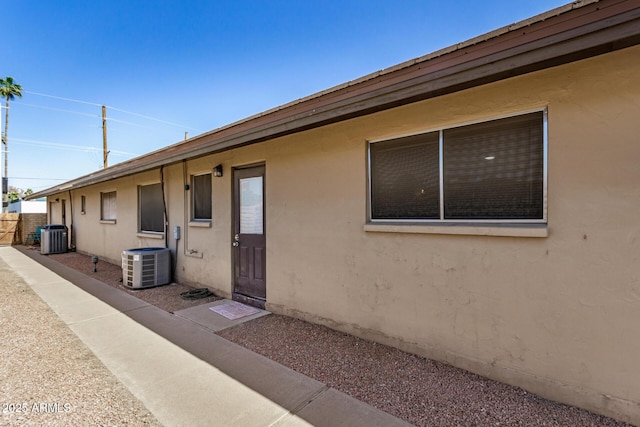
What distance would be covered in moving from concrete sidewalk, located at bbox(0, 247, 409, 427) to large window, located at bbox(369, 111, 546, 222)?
2.10 metres

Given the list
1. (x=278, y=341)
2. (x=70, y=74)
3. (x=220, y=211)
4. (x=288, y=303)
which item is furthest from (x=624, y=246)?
(x=70, y=74)

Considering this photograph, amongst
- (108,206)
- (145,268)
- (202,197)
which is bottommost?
(145,268)

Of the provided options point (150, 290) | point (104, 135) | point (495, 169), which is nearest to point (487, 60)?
point (495, 169)

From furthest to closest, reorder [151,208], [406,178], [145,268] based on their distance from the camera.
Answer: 1. [151,208]
2. [145,268]
3. [406,178]

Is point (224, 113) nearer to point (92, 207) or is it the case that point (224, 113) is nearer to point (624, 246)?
point (92, 207)

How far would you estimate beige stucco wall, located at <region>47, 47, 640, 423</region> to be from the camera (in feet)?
7.63

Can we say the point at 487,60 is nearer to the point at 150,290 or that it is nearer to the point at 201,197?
the point at 201,197

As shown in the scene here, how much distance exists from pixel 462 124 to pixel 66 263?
1271 centimetres

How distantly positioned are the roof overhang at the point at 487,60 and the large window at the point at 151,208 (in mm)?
5231

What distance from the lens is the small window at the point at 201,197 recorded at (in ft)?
21.4

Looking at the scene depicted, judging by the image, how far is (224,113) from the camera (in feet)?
42.9

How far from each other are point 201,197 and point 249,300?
267cm

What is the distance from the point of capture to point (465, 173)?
3.15 m

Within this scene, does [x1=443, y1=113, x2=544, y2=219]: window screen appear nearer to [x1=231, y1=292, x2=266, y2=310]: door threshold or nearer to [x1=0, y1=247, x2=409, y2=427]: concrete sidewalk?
[x1=0, y1=247, x2=409, y2=427]: concrete sidewalk
